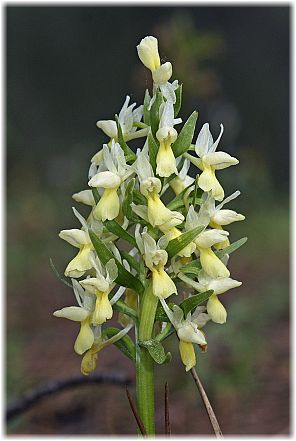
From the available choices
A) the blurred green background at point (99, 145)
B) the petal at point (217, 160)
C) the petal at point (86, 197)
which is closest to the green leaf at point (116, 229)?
the petal at point (86, 197)

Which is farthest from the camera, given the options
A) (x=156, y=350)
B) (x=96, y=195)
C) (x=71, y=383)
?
Answer: (x=71, y=383)

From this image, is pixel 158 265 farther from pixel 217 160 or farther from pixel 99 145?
pixel 99 145

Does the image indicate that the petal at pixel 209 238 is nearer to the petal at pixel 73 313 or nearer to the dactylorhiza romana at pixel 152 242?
the dactylorhiza romana at pixel 152 242

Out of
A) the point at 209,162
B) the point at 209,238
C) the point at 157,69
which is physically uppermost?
the point at 157,69

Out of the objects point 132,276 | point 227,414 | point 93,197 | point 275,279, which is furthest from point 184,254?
point 275,279

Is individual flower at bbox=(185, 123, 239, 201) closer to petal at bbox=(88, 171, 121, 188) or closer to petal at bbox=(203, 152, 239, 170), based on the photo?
petal at bbox=(203, 152, 239, 170)

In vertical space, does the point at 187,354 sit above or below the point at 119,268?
below

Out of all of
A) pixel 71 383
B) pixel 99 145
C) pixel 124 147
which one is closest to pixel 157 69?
pixel 124 147
